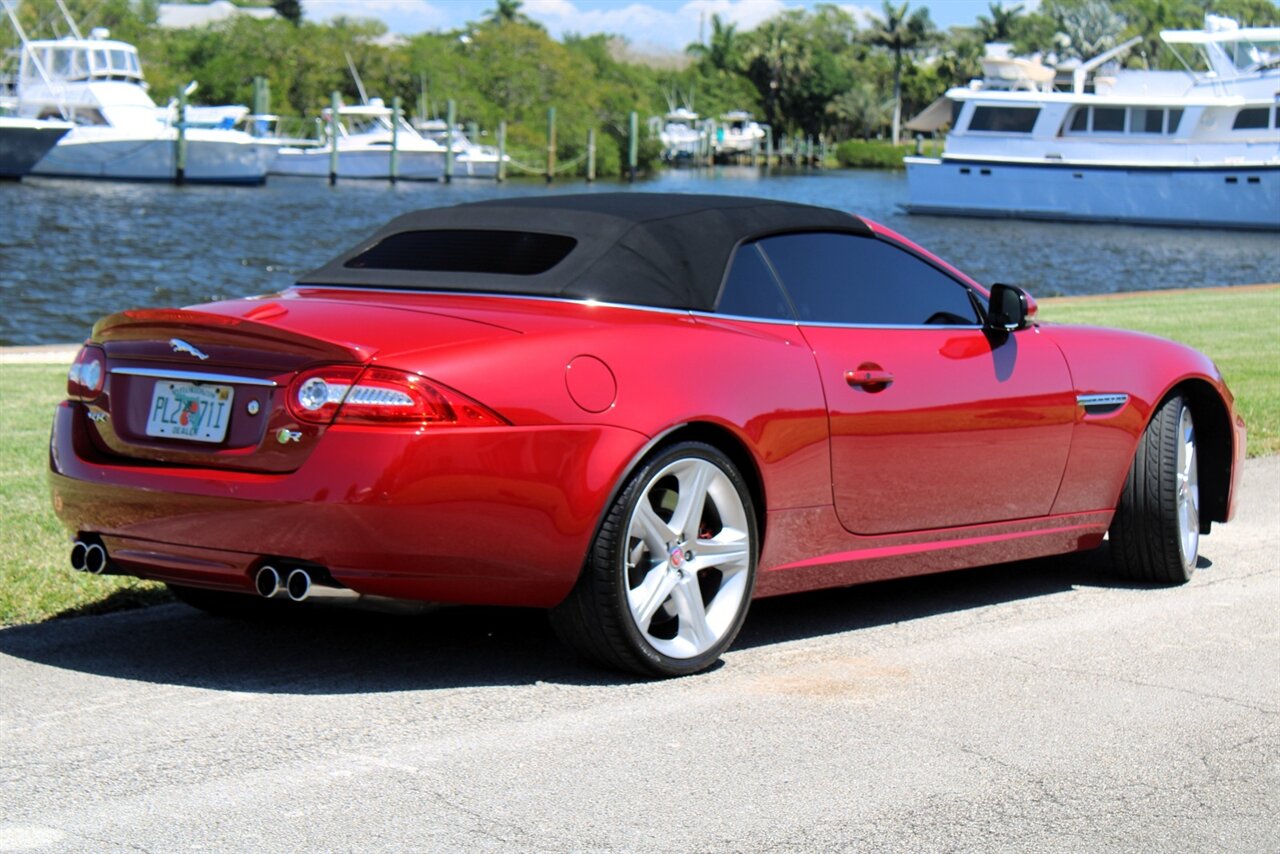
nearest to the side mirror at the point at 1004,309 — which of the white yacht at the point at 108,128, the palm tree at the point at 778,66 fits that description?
the white yacht at the point at 108,128

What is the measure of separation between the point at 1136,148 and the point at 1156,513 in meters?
57.1

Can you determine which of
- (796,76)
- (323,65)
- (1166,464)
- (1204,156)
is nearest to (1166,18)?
(796,76)

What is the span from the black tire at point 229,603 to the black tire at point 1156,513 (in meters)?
3.09

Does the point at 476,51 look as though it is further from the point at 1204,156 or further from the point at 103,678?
the point at 103,678

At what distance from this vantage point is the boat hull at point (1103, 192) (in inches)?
2293

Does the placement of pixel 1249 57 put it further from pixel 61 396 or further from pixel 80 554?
pixel 80 554

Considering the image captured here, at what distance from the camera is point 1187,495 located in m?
7.11

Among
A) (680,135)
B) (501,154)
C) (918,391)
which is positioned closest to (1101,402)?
(918,391)

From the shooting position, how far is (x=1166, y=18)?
19712cm

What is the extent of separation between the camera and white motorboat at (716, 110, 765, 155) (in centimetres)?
14775

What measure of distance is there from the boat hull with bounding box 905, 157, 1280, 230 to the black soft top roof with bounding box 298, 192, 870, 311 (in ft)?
181

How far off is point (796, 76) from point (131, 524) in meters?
163

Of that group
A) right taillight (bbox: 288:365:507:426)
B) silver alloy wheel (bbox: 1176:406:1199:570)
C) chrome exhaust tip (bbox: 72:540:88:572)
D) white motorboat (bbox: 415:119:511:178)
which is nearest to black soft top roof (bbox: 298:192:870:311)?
right taillight (bbox: 288:365:507:426)

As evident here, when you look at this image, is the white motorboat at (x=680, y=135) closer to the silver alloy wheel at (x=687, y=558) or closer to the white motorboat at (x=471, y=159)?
the white motorboat at (x=471, y=159)
